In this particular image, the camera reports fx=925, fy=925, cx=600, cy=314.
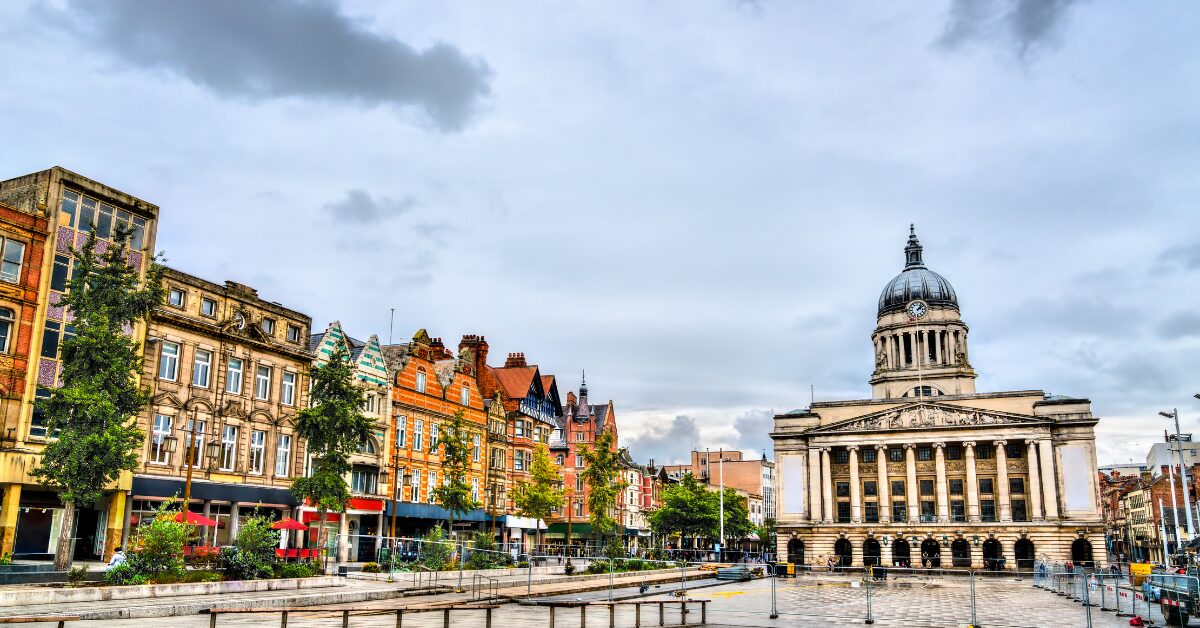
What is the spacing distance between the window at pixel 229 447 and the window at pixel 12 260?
41.5 feet

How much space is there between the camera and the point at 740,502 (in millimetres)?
127875

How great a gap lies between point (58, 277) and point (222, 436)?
1122 centimetres

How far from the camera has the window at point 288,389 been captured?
52.7 m

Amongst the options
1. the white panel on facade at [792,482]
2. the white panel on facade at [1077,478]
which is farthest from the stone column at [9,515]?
the white panel on facade at [1077,478]

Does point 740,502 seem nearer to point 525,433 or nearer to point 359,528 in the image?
point 525,433

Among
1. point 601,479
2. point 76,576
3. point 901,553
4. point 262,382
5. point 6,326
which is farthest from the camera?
point 901,553

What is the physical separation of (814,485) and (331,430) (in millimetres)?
76766

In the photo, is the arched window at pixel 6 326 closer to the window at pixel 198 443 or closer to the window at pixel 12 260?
the window at pixel 12 260

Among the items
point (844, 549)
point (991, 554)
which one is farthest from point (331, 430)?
point (991, 554)

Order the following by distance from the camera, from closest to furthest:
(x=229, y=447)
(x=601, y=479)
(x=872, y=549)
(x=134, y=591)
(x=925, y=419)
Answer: (x=134, y=591) < (x=229, y=447) < (x=601, y=479) < (x=872, y=549) < (x=925, y=419)

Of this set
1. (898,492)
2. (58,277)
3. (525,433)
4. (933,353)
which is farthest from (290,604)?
(933,353)

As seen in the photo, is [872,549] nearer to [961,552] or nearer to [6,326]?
[961,552]

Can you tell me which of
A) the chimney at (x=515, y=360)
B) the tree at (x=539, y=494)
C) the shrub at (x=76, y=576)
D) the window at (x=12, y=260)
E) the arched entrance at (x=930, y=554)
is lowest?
the arched entrance at (x=930, y=554)

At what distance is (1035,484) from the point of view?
97.1 meters
